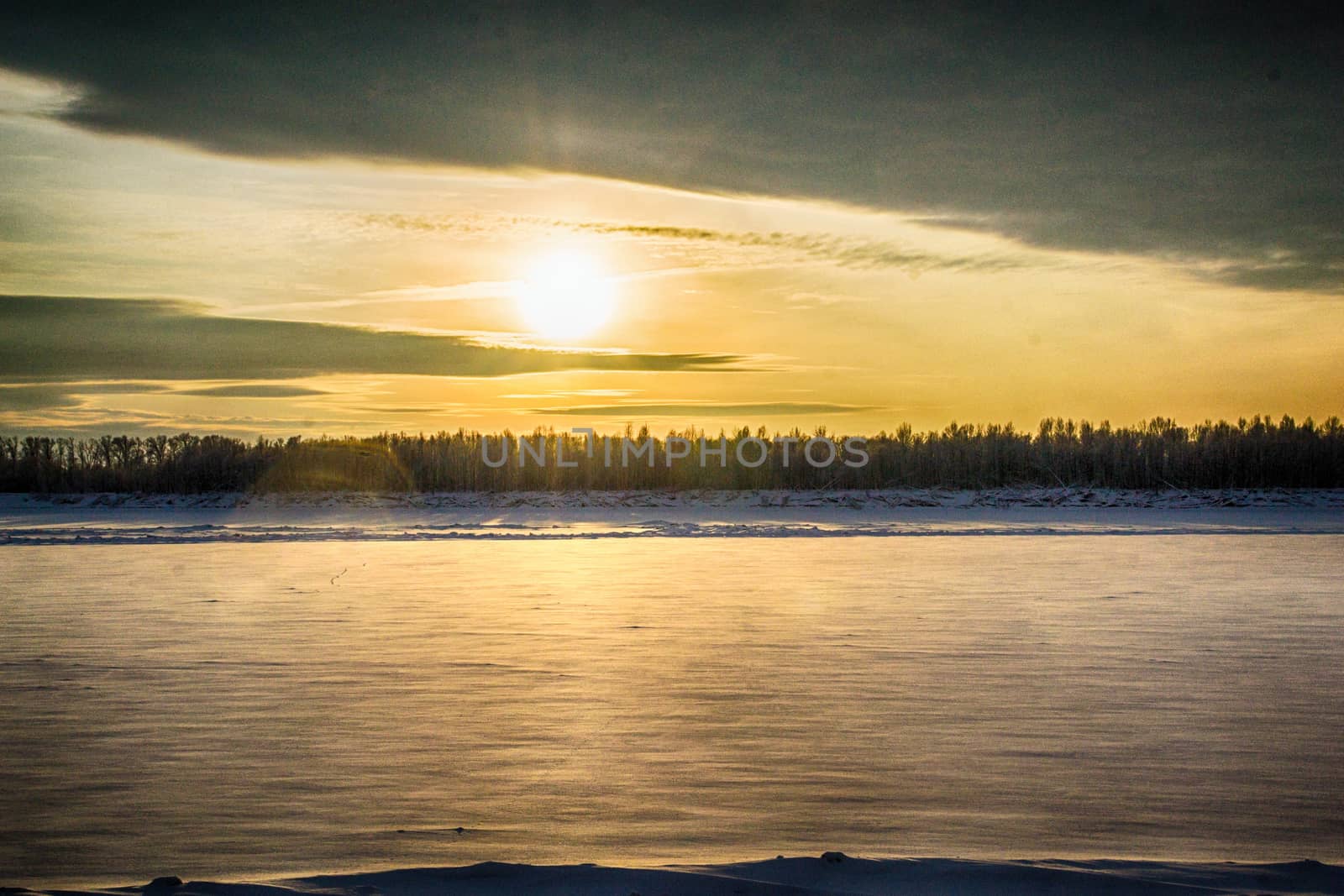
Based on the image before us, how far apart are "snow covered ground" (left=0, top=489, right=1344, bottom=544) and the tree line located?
82 centimetres

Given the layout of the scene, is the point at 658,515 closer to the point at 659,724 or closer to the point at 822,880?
the point at 659,724

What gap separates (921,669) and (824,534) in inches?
379

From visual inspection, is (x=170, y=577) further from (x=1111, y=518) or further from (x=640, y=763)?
(x=1111, y=518)

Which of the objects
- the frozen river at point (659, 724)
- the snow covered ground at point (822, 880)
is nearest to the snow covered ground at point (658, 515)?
the frozen river at point (659, 724)

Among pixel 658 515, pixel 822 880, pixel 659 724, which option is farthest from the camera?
pixel 658 515

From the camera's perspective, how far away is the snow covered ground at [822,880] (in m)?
2.97

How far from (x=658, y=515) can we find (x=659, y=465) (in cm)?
421

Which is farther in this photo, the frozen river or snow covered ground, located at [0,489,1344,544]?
snow covered ground, located at [0,489,1344,544]

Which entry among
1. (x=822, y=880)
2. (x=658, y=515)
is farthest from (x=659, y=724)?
(x=658, y=515)

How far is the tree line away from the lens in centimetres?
2269

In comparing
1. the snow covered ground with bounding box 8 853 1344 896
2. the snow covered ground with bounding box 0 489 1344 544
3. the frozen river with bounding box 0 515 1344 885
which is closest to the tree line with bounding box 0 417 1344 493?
the snow covered ground with bounding box 0 489 1344 544

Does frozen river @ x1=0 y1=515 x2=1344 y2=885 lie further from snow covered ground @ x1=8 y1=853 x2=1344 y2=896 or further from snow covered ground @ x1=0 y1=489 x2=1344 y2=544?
snow covered ground @ x1=0 y1=489 x2=1344 y2=544

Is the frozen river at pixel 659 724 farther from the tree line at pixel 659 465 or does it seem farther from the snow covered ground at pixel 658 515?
the tree line at pixel 659 465

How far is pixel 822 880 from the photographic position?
3.02 m
